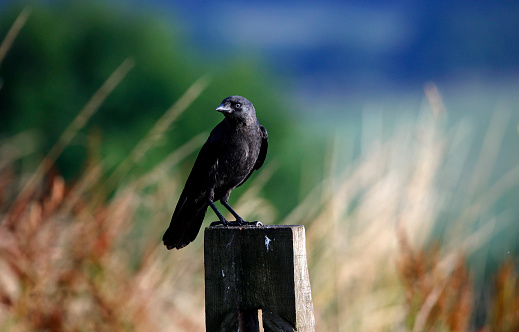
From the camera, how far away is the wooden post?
5.99ft

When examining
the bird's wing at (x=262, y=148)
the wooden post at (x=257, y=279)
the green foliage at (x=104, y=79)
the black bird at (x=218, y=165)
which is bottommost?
the wooden post at (x=257, y=279)

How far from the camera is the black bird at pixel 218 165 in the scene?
2.70m

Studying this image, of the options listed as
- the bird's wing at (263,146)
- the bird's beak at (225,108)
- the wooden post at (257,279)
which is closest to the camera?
the wooden post at (257,279)

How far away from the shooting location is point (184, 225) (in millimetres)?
2730

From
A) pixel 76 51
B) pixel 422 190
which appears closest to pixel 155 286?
pixel 422 190

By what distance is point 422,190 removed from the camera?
12.6 ft

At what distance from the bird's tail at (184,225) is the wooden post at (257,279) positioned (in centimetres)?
77

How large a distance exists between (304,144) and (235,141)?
15.1 metres

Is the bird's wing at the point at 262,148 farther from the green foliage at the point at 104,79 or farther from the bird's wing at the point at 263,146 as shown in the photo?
the green foliage at the point at 104,79

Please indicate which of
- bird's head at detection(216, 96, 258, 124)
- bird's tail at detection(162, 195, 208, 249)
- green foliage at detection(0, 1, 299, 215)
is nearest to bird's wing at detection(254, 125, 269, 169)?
bird's head at detection(216, 96, 258, 124)

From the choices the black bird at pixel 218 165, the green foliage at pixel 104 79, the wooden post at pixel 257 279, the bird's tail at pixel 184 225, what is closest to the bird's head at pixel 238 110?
the black bird at pixel 218 165

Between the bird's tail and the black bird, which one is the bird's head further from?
the bird's tail

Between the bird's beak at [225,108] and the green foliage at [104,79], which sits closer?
the bird's beak at [225,108]

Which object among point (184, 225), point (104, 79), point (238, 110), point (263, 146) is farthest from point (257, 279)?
point (104, 79)
